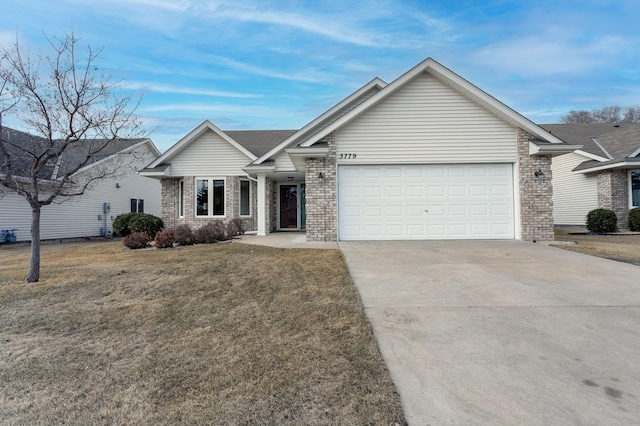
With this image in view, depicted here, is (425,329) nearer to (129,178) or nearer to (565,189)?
(565,189)

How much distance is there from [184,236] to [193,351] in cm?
881

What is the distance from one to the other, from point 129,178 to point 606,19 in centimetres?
2513

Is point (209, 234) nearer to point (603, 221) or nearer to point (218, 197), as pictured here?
point (218, 197)

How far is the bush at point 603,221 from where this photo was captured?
15984 mm

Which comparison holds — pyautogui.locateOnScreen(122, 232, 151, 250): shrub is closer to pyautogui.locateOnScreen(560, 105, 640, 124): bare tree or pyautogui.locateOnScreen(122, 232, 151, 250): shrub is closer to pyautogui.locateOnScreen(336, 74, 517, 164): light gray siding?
pyautogui.locateOnScreen(336, 74, 517, 164): light gray siding

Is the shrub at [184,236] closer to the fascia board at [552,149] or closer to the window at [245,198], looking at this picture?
the window at [245,198]

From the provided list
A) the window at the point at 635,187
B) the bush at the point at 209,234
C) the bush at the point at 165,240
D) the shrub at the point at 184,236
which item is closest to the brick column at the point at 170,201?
the bush at the point at 209,234

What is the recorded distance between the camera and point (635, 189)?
1692 centimetres

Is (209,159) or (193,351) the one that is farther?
(209,159)

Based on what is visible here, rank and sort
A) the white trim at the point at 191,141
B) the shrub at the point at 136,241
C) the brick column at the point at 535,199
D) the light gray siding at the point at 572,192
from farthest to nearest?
the light gray siding at the point at 572,192
the white trim at the point at 191,141
the shrub at the point at 136,241
the brick column at the point at 535,199

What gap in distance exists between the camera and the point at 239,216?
1695 cm

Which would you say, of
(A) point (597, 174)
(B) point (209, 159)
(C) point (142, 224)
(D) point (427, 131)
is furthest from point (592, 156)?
(C) point (142, 224)

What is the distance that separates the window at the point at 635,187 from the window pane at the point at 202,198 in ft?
66.7

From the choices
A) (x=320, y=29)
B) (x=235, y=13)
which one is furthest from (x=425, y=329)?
(x=320, y=29)
